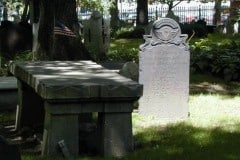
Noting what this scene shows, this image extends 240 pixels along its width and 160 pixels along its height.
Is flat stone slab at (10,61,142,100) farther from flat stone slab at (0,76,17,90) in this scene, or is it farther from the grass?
flat stone slab at (0,76,17,90)

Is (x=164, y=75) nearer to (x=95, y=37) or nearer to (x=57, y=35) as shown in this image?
(x=57, y=35)

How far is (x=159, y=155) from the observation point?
5.46 metres

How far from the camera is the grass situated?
5.50 metres

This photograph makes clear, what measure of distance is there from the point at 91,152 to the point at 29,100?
Result: 1819 millimetres

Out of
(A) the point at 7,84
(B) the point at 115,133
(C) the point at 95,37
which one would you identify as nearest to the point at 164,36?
(B) the point at 115,133

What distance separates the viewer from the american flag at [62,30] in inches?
394

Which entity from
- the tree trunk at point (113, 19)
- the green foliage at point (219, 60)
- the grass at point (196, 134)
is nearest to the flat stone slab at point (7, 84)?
the grass at point (196, 134)

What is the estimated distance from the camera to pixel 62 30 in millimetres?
10062

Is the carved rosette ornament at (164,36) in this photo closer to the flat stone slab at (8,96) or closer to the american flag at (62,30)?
the flat stone slab at (8,96)

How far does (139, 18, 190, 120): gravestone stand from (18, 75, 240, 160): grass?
8.4 inches

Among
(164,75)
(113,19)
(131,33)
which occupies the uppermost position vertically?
(164,75)

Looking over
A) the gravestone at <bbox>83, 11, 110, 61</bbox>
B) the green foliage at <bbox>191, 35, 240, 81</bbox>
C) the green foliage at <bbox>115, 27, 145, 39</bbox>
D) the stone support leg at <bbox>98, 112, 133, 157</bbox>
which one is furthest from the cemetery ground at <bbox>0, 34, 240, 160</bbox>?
the green foliage at <bbox>115, 27, 145, 39</bbox>

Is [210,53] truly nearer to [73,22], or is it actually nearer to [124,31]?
[73,22]

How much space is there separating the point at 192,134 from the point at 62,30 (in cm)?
429
